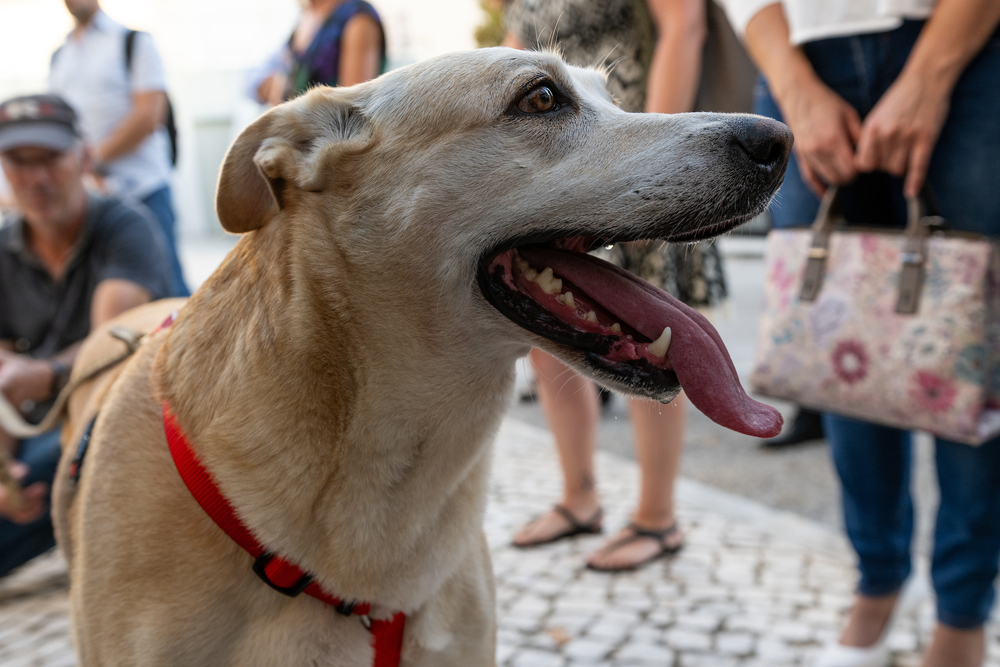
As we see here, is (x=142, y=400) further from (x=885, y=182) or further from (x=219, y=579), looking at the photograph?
(x=885, y=182)

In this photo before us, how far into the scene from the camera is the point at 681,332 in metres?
1.50

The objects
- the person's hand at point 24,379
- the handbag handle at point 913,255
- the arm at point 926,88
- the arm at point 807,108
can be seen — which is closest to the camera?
the arm at point 926,88

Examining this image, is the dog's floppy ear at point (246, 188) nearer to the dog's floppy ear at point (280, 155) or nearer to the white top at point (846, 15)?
the dog's floppy ear at point (280, 155)

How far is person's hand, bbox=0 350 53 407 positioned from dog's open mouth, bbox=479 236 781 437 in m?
2.51

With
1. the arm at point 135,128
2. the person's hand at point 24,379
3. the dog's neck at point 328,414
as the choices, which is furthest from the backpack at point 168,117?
the dog's neck at point 328,414

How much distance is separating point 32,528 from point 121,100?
8.52ft

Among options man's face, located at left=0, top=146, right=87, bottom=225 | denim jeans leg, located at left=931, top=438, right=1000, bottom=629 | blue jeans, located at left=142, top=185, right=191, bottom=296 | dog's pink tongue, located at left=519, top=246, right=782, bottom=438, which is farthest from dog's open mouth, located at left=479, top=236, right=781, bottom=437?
blue jeans, located at left=142, top=185, right=191, bottom=296

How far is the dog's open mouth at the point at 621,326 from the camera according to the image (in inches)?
57.6

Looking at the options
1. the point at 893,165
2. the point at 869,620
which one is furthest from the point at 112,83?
the point at 869,620

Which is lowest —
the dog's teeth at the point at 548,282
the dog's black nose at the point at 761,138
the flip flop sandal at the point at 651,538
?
the flip flop sandal at the point at 651,538

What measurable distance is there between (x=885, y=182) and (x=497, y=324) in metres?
1.42

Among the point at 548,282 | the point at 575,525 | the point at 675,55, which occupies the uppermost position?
the point at 675,55

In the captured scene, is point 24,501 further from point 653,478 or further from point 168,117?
point 168,117

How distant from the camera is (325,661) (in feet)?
4.75
